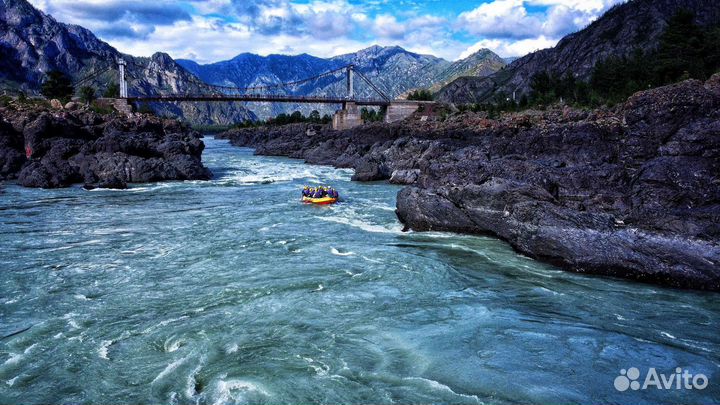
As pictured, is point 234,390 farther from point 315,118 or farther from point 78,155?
point 315,118

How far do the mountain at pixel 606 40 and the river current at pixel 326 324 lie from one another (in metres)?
91.4

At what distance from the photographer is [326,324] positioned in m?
10.5

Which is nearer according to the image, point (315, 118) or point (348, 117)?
point (348, 117)

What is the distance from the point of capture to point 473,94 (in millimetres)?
146750

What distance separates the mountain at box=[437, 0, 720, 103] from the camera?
103 meters

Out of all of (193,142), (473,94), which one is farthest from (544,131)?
(473,94)

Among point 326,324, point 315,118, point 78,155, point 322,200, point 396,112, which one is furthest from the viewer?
point 315,118

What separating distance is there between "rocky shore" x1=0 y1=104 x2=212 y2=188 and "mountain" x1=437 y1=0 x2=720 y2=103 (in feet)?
271

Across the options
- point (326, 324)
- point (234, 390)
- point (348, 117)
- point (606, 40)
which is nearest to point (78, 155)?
point (326, 324)

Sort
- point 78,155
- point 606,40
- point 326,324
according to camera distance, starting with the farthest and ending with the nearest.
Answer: point 606,40, point 78,155, point 326,324

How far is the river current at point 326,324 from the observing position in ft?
26.4

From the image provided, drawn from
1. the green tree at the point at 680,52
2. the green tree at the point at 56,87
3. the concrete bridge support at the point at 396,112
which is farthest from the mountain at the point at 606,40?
the green tree at the point at 56,87

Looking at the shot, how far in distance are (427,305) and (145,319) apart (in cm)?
662

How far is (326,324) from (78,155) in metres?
33.8
